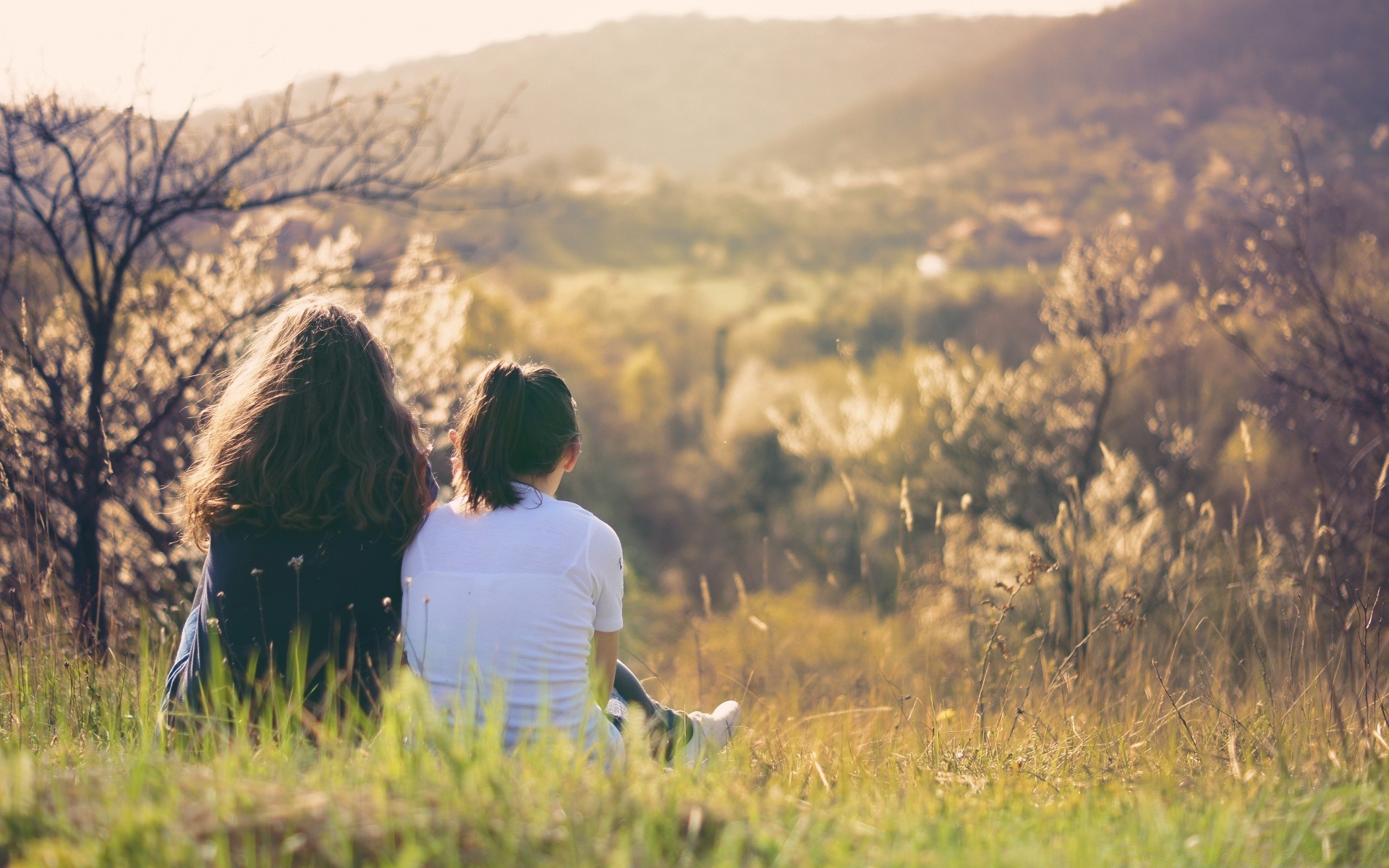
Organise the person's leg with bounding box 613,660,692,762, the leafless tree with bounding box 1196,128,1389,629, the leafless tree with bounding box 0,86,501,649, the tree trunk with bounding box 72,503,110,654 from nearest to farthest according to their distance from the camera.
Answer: the person's leg with bounding box 613,660,692,762
the tree trunk with bounding box 72,503,110,654
the leafless tree with bounding box 0,86,501,649
the leafless tree with bounding box 1196,128,1389,629

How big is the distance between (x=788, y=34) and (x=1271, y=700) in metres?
102

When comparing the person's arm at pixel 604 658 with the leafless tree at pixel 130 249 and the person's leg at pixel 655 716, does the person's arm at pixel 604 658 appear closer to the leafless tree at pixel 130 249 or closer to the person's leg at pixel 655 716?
the person's leg at pixel 655 716

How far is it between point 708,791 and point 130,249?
12.1 feet

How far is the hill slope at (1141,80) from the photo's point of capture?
3694 centimetres

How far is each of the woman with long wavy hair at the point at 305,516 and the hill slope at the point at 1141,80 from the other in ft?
110

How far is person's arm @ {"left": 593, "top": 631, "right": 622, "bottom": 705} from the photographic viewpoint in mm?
2148

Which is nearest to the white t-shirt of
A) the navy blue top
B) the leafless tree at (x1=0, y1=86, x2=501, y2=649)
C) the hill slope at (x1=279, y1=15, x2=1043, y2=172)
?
the navy blue top

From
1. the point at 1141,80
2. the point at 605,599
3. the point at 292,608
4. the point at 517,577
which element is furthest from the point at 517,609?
the point at 1141,80

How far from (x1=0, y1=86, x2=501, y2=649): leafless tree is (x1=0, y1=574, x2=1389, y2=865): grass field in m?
1.38

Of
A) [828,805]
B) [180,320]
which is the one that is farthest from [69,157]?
[828,805]

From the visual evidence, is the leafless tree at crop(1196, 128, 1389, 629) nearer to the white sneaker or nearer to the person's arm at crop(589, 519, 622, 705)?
the white sneaker

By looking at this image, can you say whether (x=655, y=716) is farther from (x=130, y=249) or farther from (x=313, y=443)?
(x=130, y=249)

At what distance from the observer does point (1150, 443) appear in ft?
52.6

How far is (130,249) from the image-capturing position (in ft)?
13.1
